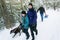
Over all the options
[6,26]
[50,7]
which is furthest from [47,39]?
[50,7]

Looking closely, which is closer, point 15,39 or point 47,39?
point 47,39

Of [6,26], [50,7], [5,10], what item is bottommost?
[50,7]

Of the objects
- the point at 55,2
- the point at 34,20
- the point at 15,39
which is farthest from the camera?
the point at 55,2

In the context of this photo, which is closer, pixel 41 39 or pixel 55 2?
pixel 41 39

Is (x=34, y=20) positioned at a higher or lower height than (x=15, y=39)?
higher

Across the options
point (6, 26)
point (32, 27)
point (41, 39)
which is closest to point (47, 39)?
point (41, 39)

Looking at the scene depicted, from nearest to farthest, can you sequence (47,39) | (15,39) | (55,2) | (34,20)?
(34,20)
(47,39)
(15,39)
(55,2)

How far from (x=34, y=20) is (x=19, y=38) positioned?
1973mm

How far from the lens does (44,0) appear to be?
1406 inches

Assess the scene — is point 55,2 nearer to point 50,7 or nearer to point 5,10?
point 50,7

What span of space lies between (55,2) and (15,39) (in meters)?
25.0

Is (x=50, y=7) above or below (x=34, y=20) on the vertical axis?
below

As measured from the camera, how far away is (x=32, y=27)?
9.68 metres

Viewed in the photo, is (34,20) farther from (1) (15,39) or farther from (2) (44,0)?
(2) (44,0)
